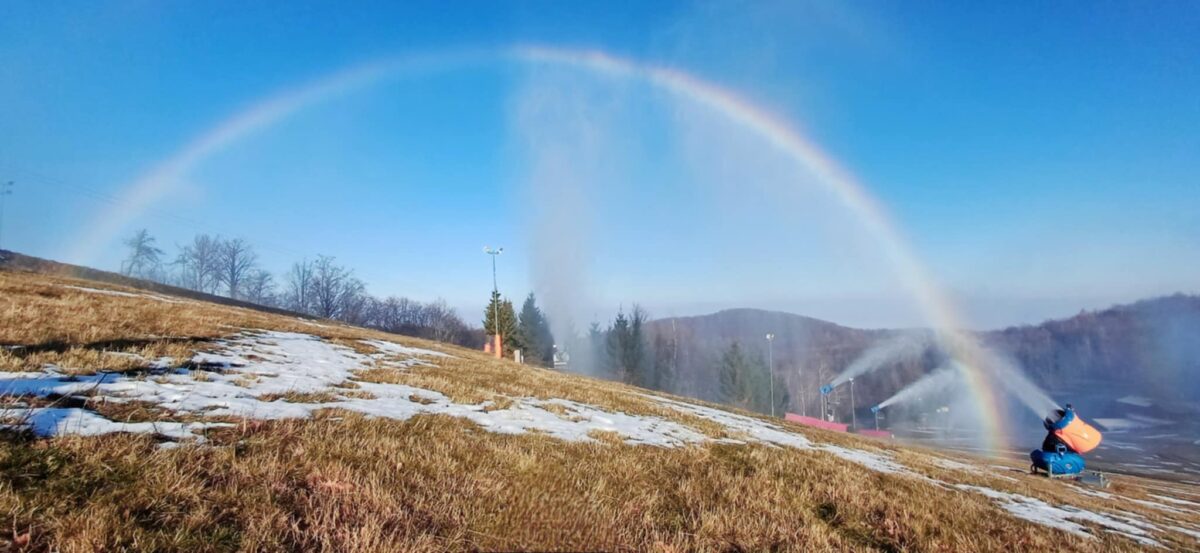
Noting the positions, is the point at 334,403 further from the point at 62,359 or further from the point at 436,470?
the point at 62,359

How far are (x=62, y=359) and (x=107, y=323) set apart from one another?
4.78 metres

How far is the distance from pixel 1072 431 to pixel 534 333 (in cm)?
7372

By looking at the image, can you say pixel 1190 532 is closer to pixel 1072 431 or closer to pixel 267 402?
pixel 1072 431

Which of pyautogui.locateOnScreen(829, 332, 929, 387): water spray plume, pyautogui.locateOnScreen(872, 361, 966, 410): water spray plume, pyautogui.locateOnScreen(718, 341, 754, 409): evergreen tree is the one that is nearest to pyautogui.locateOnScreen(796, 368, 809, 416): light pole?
pyautogui.locateOnScreen(872, 361, 966, 410): water spray plume

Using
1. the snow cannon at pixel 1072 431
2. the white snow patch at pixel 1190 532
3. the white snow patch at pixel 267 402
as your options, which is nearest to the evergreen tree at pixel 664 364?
the snow cannon at pixel 1072 431

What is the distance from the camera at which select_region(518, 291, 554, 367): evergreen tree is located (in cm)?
8012

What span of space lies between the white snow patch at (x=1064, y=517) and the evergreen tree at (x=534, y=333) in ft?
235

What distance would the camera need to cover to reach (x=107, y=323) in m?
9.70

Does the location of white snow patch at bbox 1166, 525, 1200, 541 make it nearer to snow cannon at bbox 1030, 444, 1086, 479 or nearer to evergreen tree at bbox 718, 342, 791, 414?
snow cannon at bbox 1030, 444, 1086, 479

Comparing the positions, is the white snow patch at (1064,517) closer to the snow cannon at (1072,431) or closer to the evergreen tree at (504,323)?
the snow cannon at (1072,431)

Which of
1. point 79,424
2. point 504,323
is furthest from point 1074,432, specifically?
point 504,323

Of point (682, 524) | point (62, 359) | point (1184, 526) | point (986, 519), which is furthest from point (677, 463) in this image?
point (1184, 526)

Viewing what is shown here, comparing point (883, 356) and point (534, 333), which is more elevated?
→ point (534, 333)

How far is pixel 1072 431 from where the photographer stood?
14.2 meters
